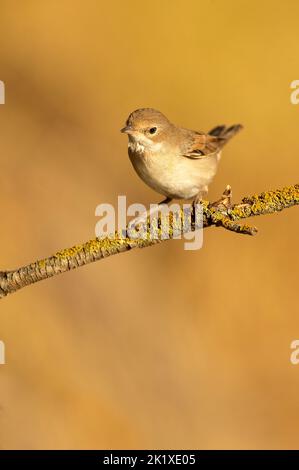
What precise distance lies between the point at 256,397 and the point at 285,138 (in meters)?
2.94

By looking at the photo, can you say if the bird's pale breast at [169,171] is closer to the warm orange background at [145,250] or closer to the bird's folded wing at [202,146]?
the bird's folded wing at [202,146]

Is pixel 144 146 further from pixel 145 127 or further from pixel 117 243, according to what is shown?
pixel 117 243

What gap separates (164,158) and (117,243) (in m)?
1.59

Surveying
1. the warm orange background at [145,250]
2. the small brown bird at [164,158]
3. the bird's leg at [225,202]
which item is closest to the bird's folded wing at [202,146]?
the small brown bird at [164,158]

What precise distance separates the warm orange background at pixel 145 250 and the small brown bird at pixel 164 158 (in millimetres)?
1870

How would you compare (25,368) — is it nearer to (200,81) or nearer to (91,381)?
(91,381)

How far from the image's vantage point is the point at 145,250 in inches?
289

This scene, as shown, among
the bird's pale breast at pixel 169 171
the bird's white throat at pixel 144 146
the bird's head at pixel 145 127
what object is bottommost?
the bird's pale breast at pixel 169 171

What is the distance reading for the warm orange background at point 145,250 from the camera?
6.27 meters

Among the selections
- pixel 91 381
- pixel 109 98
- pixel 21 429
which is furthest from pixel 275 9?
pixel 21 429

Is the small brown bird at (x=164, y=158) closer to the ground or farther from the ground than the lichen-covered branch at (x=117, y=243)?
farther from the ground

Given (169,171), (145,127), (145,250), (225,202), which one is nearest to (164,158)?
(169,171)

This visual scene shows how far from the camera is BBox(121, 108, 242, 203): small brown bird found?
4.98 meters

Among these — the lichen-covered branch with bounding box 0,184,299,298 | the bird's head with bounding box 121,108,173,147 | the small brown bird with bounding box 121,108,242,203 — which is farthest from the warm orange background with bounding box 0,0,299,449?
the lichen-covered branch with bounding box 0,184,299,298
